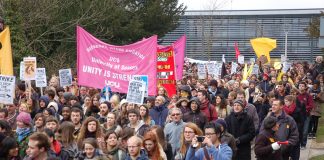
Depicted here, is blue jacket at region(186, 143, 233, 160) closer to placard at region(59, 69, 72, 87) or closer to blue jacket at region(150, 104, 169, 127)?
blue jacket at region(150, 104, 169, 127)

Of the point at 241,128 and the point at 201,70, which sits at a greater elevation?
the point at 201,70

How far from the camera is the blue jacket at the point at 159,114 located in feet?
40.7

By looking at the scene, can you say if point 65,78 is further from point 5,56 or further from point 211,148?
point 211,148

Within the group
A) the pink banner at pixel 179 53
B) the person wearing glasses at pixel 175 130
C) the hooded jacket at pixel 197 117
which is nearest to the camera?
the person wearing glasses at pixel 175 130

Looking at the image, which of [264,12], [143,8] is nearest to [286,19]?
[264,12]

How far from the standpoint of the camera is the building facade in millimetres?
60406

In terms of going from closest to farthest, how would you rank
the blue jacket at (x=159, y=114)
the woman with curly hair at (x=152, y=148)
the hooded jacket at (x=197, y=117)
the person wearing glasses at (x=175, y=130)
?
the woman with curly hair at (x=152, y=148)
the person wearing glasses at (x=175, y=130)
the hooded jacket at (x=197, y=117)
the blue jacket at (x=159, y=114)

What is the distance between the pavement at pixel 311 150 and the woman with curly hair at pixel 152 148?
21.5ft

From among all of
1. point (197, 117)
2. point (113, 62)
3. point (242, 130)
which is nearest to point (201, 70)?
point (113, 62)

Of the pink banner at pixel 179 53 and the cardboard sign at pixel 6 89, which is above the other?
the pink banner at pixel 179 53

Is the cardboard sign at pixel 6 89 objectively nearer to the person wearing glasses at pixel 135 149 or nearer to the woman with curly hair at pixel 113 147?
the woman with curly hair at pixel 113 147

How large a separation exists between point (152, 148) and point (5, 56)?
5.45 meters

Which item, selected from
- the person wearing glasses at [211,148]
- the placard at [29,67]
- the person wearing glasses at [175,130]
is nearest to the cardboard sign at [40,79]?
the placard at [29,67]

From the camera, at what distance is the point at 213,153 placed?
25.7 feet
